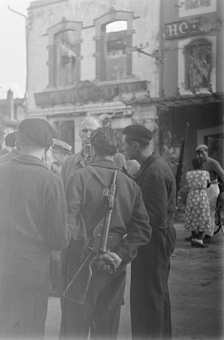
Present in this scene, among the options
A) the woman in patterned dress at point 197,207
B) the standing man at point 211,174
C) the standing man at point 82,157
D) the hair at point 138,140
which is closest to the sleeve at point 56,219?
the hair at point 138,140

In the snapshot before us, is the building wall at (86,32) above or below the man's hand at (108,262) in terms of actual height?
above

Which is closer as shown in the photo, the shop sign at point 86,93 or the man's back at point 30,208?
the man's back at point 30,208

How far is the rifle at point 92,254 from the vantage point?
6.93 ft

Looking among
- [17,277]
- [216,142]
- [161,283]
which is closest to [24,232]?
[17,277]

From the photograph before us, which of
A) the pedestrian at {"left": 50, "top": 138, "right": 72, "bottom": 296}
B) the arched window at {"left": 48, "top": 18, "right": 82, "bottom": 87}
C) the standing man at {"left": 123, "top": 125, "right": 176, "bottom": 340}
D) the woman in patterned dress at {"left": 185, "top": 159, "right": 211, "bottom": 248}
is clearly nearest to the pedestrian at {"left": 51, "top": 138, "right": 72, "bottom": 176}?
the pedestrian at {"left": 50, "top": 138, "right": 72, "bottom": 296}

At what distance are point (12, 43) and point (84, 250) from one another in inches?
54.9

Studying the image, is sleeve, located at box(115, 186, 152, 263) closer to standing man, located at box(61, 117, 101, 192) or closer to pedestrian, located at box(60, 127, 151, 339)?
pedestrian, located at box(60, 127, 151, 339)

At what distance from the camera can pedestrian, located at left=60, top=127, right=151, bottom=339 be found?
2.18m

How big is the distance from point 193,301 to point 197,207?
280 cm

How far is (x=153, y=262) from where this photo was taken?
252 cm

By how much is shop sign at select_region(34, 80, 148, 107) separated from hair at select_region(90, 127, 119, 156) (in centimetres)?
135

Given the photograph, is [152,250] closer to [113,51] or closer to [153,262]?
[153,262]

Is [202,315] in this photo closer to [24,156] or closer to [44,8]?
[24,156]

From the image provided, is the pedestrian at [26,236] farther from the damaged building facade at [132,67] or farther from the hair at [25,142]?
the damaged building facade at [132,67]
